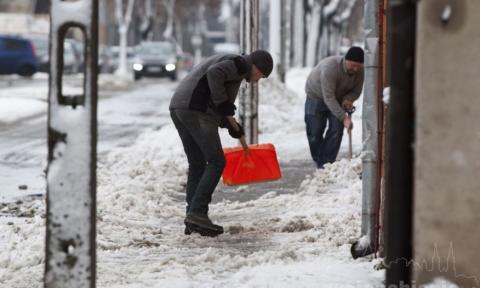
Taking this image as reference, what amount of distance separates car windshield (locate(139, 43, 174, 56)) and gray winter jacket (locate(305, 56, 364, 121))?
37.9 m

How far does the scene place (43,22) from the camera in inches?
3282

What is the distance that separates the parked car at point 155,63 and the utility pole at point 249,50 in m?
34.2

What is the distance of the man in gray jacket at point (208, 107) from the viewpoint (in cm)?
903

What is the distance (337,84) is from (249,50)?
2.87m

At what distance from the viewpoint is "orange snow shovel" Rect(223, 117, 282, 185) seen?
10.1 meters

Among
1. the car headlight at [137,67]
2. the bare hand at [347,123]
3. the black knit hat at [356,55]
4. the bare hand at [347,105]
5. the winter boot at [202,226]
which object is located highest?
the black knit hat at [356,55]

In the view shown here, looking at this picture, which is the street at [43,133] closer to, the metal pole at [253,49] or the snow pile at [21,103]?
the snow pile at [21,103]

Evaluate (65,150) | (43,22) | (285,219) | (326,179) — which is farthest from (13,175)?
(43,22)

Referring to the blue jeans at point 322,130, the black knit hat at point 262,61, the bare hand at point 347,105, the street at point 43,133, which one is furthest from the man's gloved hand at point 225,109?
the blue jeans at point 322,130

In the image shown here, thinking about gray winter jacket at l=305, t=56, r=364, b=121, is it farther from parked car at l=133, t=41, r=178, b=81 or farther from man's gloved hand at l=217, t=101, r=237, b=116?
parked car at l=133, t=41, r=178, b=81

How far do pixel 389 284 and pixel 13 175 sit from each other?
9.88 m

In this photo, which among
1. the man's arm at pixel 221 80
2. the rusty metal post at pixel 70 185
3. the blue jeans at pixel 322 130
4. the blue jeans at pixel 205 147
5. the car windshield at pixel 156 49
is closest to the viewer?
the rusty metal post at pixel 70 185

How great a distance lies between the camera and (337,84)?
12.7 meters

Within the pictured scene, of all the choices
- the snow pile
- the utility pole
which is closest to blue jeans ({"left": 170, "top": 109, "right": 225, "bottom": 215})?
the utility pole
